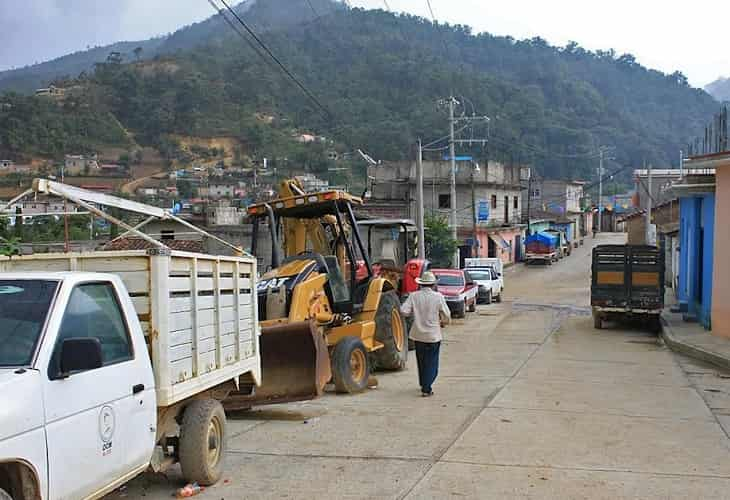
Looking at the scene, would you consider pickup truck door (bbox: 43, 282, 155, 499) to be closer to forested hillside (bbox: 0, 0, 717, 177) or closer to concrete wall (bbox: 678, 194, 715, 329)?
concrete wall (bbox: 678, 194, 715, 329)

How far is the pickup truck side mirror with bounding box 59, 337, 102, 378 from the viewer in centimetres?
511

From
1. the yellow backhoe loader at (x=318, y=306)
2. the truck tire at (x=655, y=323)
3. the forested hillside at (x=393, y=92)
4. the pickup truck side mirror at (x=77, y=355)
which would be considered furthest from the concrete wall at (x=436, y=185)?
the pickup truck side mirror at (x=77, y=355)

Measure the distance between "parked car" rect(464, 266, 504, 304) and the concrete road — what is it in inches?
796

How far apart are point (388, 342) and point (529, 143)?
352ft

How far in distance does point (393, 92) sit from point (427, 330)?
85322 millimetres

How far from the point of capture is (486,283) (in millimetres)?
37781

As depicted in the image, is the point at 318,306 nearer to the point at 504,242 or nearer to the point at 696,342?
the point at 696,342

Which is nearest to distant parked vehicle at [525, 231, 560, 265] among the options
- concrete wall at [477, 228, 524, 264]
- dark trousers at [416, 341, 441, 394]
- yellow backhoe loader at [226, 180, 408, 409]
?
concrete wall at [477, 228, 524, 264]

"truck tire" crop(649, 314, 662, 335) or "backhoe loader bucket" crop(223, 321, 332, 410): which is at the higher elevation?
"backhoe loader bucket" crop(223, 321, 332, 410)

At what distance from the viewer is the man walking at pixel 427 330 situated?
485 inches

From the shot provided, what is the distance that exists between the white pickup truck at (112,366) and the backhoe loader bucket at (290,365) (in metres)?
2.74

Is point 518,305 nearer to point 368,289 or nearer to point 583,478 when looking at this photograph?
point 368,289

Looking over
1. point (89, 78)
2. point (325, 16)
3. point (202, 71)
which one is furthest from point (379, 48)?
point (89, 78)

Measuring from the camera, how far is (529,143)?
119 m
